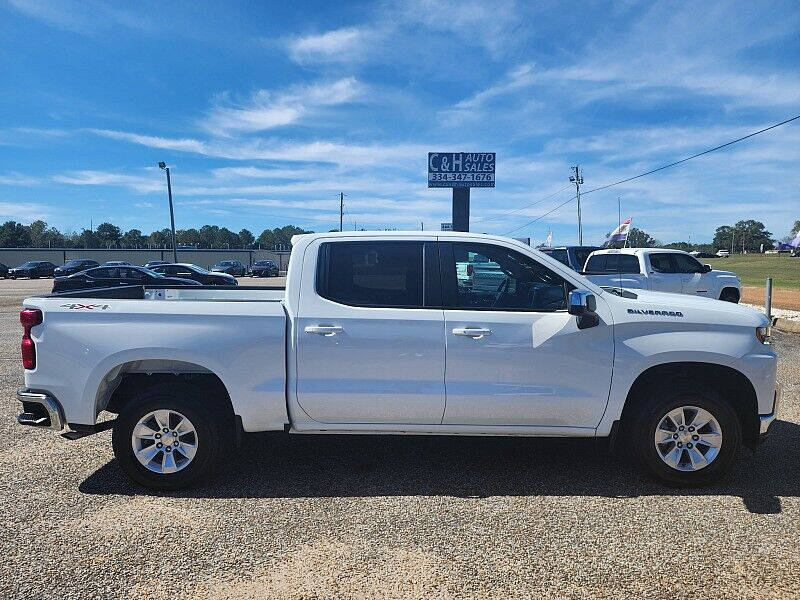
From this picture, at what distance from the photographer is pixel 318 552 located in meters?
3.24

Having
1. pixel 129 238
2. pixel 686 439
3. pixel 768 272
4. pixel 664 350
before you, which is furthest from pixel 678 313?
pixel 129 238

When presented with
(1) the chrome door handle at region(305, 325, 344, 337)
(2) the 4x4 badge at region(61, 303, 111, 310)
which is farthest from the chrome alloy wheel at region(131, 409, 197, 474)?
(1) the chrome door handle at region(305, 325, 344, 337)

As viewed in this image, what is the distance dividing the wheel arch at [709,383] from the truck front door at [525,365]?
12.4 inches

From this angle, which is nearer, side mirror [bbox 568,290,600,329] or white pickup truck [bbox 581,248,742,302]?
side mirror [bbox 568,290,600,329]

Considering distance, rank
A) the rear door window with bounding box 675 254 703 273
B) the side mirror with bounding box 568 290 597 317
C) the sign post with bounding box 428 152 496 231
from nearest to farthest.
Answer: the side mirror with bounding box 568 290 597 317, the rear door window with bounding box 675 254 703 273, the sign post with bounding box 428 152 496 231

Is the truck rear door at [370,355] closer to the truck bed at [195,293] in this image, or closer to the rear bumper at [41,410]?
the truck bed at [195,293]

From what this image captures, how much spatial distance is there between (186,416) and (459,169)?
3373 centimetres

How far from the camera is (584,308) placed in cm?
383

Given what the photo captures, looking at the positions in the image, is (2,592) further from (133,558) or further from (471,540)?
(471,540)

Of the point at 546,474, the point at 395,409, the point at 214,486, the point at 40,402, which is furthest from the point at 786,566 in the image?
the point at 40,402

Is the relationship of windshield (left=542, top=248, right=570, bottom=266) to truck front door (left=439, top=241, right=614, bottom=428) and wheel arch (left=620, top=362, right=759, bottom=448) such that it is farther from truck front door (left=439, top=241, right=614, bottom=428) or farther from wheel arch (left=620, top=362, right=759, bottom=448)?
truck front door (left=439, top=241, right=614, bottom=428)

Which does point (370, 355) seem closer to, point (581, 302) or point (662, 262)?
point (581, 302)

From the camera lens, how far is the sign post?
35.7 metres

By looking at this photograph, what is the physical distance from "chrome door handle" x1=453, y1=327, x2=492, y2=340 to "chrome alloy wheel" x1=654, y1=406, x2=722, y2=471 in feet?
4.69
